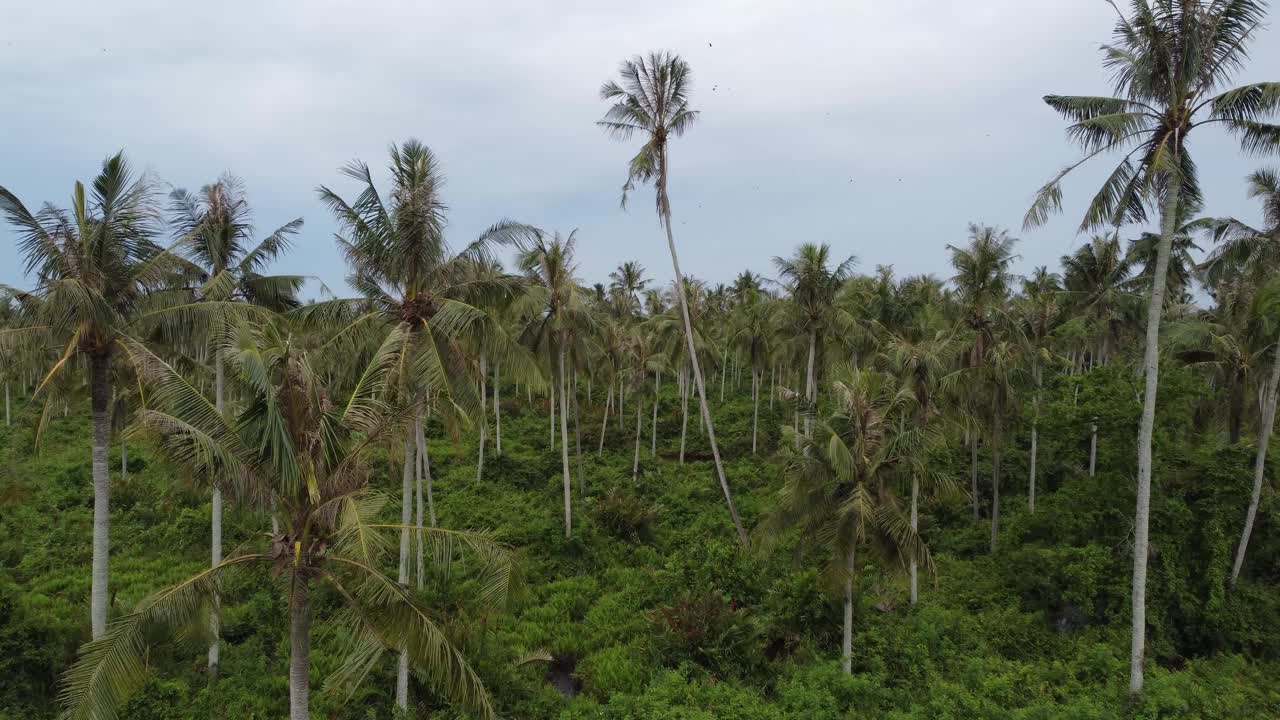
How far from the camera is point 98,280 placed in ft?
33.2

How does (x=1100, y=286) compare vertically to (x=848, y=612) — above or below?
above

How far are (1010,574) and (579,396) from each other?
1212 inches

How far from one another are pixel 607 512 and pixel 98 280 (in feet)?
→ 55.8

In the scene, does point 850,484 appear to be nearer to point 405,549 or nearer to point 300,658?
point 405,549

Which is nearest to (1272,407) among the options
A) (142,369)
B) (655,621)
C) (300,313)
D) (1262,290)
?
(1262,290)

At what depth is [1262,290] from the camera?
15.7 meters

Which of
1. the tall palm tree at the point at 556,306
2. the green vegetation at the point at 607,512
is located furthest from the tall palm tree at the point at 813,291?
the tall palm tree at the point at 556,306

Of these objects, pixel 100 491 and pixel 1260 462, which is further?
pixel 1260 462

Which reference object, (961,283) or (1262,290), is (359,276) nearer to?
(961,283)

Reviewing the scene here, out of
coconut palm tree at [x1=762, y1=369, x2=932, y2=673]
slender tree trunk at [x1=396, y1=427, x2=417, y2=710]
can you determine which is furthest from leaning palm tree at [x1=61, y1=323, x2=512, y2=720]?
coconut palm tree at [x1=762, y1=369, x2=932, y2=673]

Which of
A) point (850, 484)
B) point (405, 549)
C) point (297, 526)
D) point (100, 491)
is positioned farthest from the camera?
point (850, 484)

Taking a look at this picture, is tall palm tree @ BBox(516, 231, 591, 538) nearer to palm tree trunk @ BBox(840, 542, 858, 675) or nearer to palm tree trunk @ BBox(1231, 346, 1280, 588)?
palm tree trunk @ BBox(840, 542, 858, 675)

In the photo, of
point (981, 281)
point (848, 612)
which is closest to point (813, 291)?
point (981, 281)

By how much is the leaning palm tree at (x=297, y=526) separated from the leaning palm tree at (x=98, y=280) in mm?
3336
